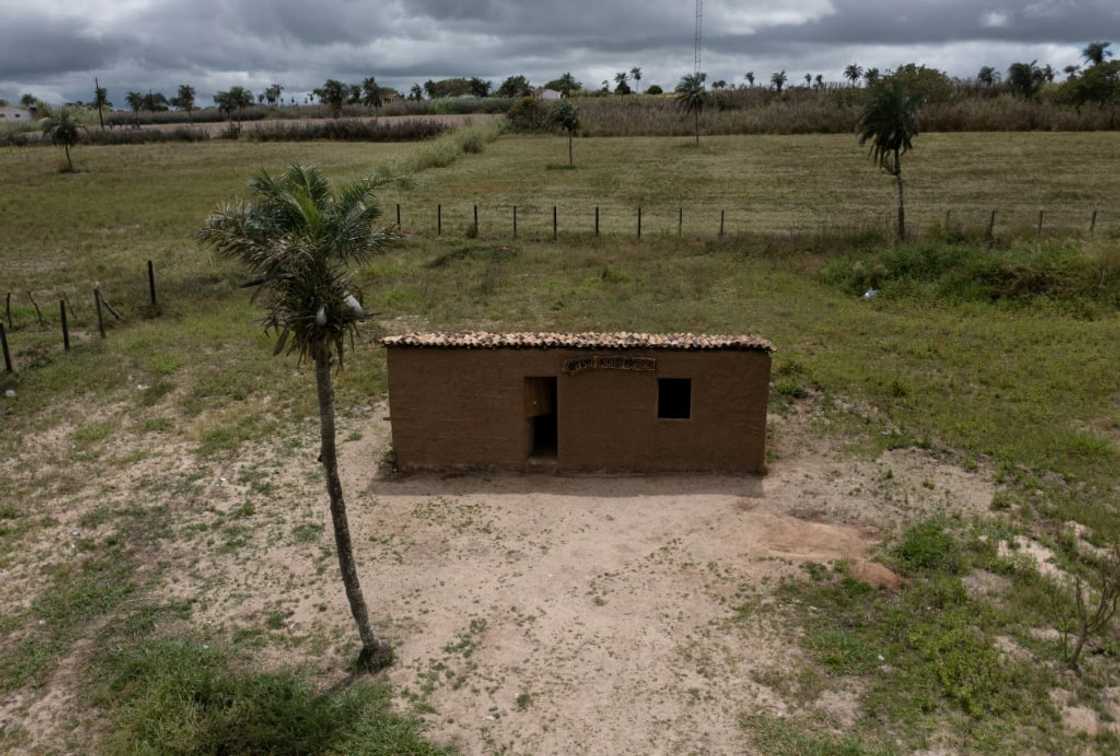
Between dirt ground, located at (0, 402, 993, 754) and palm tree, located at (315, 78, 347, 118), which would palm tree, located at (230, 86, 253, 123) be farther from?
dirt ground, located at (0, 402, 993, 754)

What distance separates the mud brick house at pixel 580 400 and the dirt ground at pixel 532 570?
49 centimetres

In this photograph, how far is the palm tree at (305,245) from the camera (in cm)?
923

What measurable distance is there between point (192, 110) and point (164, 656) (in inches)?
4704

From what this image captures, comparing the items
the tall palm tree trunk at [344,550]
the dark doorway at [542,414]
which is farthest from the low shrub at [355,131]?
the tall palm tree trunk at [344,550]

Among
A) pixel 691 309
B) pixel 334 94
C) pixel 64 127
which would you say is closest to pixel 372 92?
pixel 334 94

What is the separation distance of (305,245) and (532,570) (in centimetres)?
591

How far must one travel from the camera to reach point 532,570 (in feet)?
41.6

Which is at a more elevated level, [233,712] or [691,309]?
[691,309]

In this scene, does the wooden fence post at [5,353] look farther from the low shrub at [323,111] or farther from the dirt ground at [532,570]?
the low shrub at [323,111]

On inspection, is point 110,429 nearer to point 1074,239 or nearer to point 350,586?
point 350,586

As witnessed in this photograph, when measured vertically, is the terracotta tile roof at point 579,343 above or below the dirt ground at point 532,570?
above

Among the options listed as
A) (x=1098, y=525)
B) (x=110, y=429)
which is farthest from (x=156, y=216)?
(x=1098, y=525)

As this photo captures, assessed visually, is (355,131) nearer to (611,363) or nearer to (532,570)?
(611,363)

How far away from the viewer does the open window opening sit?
1664 centimetres
